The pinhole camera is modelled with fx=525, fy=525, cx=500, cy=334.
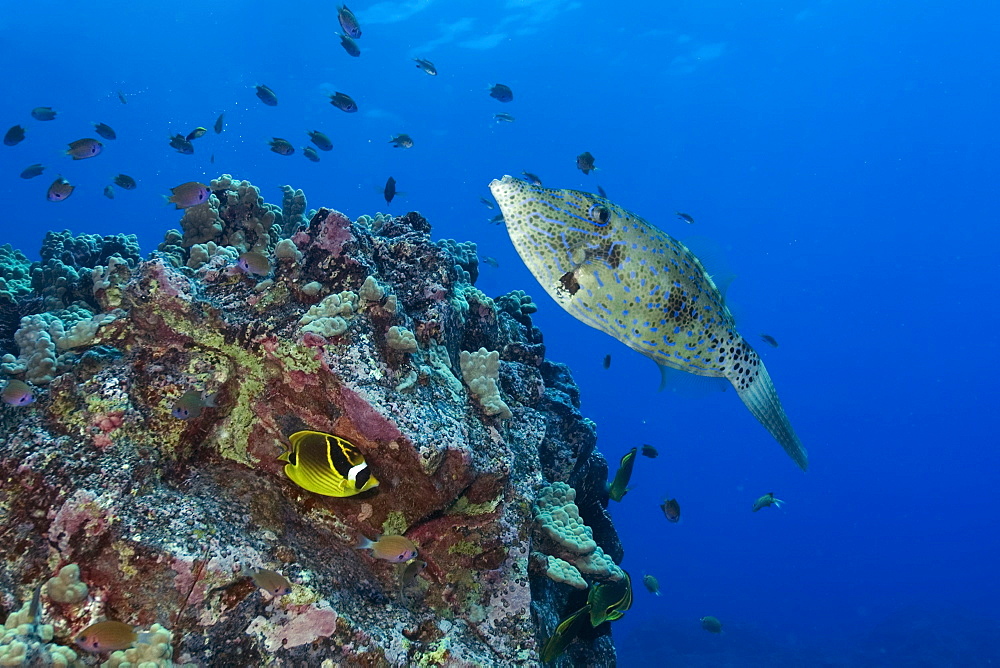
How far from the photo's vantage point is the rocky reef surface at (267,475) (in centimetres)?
275

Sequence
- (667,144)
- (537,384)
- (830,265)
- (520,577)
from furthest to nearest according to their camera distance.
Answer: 1. (830,265)
2. (667,144)
3. (537,384)
4. (520,577)

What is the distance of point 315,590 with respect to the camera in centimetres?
298

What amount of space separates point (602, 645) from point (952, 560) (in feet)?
271

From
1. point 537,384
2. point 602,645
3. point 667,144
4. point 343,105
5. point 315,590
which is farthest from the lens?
point 667,144

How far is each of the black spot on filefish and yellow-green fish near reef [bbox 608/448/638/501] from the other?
4.31 metres

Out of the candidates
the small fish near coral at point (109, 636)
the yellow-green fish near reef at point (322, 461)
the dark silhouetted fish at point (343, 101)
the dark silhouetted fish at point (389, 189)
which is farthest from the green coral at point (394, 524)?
the dark silhouetted fish at point (343, 101)

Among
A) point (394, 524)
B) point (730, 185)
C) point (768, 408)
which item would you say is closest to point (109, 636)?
point (394, 524)

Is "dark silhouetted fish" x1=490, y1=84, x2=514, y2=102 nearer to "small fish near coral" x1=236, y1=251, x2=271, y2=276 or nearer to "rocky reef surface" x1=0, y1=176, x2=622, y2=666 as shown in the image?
"rocky reef surface" x1=0, y1=176, x2=622, y2=666

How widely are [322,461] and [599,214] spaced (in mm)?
1713

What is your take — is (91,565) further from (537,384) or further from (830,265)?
(830,265)

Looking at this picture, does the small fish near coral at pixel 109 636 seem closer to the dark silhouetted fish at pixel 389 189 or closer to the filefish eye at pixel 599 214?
the filefish eye at pixel 599 214

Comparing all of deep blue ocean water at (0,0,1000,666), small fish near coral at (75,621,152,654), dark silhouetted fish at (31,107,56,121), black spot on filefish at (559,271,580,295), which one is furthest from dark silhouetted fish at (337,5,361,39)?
deep blue ocean water at (0,0,1000,666)

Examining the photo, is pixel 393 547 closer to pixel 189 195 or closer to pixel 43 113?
pixel 189 195

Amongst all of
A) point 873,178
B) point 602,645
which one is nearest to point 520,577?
point 602,645
